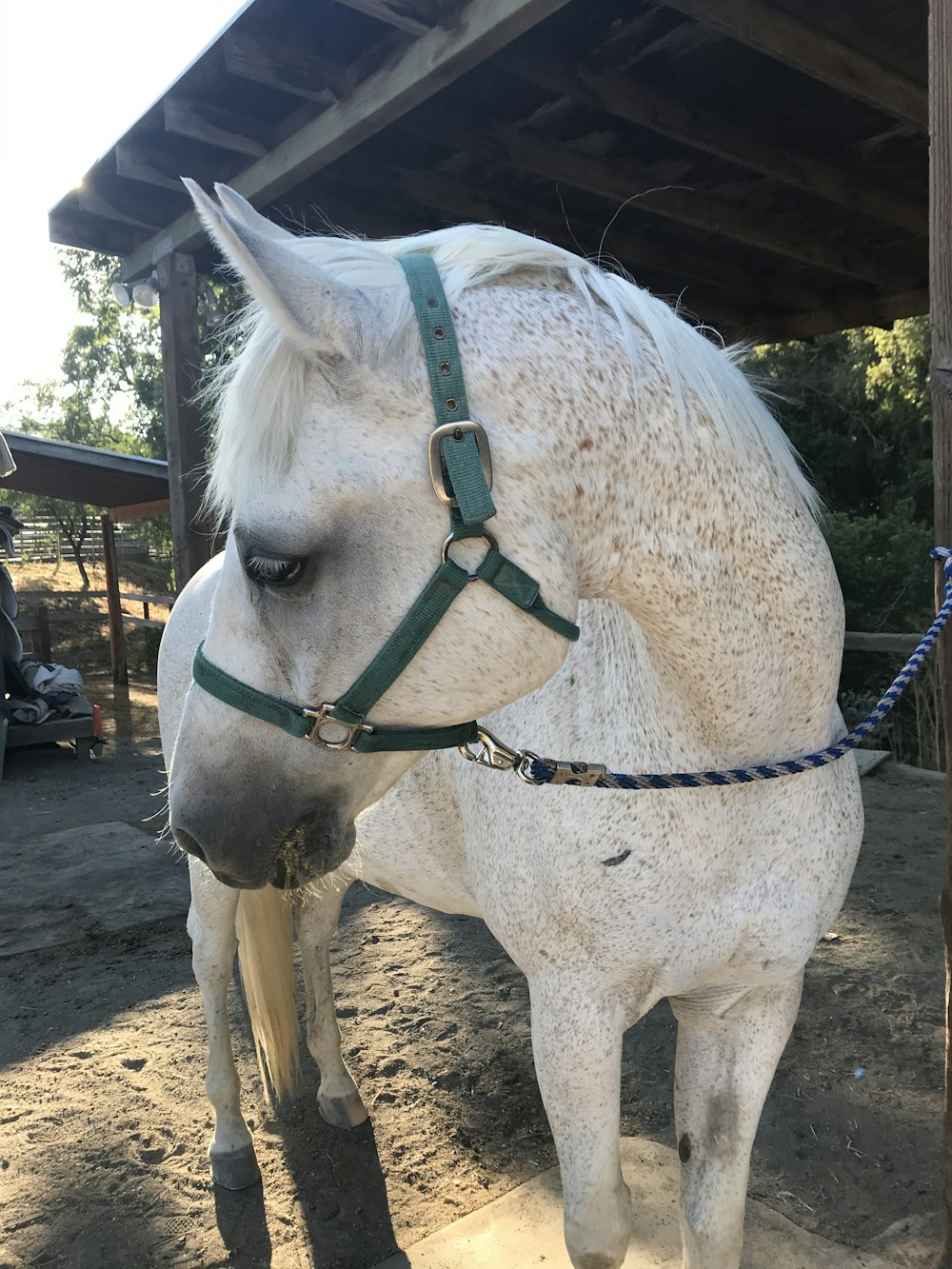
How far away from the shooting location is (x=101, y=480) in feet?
29.2

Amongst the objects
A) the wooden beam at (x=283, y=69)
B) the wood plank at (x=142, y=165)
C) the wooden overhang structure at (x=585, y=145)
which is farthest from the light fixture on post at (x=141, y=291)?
the wooden beam at (x=283, y=69)

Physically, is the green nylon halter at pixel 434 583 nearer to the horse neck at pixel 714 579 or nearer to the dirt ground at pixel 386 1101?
the horse neck at pixel 714 579

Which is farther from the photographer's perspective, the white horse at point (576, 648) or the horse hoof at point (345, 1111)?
the horse hoof at point (345, 1111)

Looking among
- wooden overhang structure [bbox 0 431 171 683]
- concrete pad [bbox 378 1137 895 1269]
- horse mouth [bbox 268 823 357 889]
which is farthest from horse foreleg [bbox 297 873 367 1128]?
wooden overhang structure [bbox 0 431 171 683]

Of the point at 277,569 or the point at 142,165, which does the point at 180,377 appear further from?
the point at 277,569

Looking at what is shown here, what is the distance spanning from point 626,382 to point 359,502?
1.20 feet

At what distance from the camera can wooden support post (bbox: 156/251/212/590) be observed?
445 cm


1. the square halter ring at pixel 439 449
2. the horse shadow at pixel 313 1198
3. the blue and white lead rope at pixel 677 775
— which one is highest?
the square halter ring at pixel 439 449

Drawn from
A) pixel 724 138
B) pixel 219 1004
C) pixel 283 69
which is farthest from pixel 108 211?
pixel 219 1004

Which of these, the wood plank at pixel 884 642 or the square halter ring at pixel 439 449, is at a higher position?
the square halter ring at pixel 439 449

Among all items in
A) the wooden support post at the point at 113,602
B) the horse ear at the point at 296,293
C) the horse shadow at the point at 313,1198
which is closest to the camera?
the horse ear at the point at 296,293

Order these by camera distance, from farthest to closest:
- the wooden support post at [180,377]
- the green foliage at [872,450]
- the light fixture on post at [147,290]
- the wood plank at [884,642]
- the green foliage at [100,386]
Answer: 1. the green foliage at [100,386]
2. the green foliage at [872,450]
3. the wood plank at [884,642]
4. the light fixture on post at [147,290]
5. the wooden support post at [180,377]

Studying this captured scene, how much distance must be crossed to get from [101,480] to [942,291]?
888 centimetres

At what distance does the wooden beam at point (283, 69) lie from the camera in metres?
2.87
